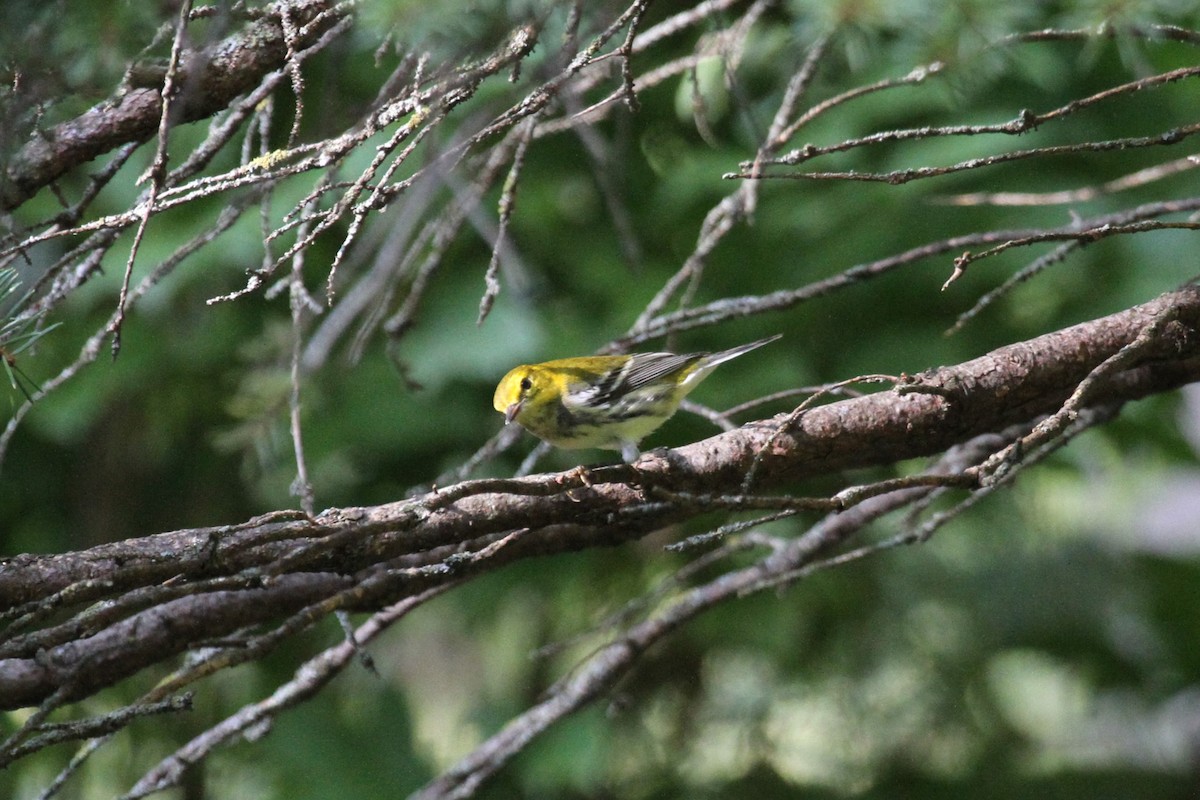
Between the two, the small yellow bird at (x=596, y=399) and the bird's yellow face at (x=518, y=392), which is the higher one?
the bird's yellow face at (x=518, y=392)

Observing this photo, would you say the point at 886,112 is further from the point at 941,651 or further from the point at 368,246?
the point at 368,246

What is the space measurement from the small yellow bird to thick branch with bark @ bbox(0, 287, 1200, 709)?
3.37ft

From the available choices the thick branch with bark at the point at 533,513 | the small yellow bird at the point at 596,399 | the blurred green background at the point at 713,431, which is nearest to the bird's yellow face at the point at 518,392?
the small yellow bird at the point at 596,399

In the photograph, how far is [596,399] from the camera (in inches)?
117

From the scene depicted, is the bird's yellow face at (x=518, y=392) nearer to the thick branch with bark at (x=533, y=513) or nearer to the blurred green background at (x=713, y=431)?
the blurred green background at (x=713, y=431)

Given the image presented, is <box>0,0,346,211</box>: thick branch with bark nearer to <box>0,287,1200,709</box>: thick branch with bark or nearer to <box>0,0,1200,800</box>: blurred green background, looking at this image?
<box>0,287,1200,709</box>: thick branch with bark

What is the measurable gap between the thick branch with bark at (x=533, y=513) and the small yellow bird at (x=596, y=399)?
1.03 m

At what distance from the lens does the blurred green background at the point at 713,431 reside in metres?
3.58

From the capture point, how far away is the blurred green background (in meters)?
3.58

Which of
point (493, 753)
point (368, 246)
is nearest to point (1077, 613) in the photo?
point (493, 753)

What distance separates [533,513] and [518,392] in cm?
135

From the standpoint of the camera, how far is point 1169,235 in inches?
138

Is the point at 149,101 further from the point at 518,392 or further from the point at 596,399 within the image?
the point at 596,399

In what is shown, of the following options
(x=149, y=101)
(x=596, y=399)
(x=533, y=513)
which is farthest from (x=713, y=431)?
(x=149, y=101)
